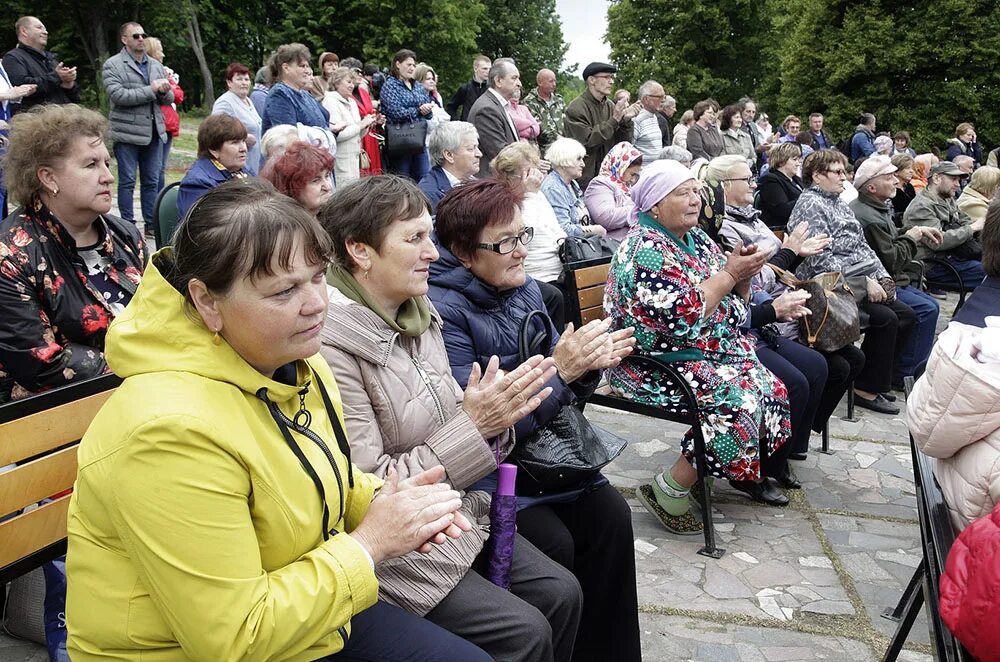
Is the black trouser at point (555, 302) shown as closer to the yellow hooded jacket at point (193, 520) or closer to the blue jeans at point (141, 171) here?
the yellow hooded jacket at point (193, 520)

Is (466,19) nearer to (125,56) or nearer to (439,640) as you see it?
(125,56)

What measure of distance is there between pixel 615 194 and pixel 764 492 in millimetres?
3804

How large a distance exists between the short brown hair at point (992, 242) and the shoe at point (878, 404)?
295cm

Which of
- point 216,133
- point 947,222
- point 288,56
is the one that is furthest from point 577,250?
point 947,222

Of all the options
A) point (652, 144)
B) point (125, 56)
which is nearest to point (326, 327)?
point (125, 56)

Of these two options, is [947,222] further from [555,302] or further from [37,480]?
[37,480]

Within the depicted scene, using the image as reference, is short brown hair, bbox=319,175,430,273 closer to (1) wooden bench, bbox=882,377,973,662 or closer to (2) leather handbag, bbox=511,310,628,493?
(2) leather handbag, bbox=511,310,628,493

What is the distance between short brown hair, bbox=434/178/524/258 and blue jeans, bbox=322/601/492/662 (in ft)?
4.92

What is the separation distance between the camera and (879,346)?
20.6 ft

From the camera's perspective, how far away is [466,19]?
120 feet

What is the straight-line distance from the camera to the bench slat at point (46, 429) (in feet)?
7.02

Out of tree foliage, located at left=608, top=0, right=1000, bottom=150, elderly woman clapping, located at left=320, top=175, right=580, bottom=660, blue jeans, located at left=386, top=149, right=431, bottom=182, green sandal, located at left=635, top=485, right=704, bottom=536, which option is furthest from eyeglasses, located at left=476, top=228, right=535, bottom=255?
tree foliage, located at left=608, top=0, right=1000, bottom=150

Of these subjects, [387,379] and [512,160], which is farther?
[512,160]

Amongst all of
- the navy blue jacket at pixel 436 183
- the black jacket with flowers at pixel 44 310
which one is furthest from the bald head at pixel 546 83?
the black jacket with flowers at pixel 44 310
